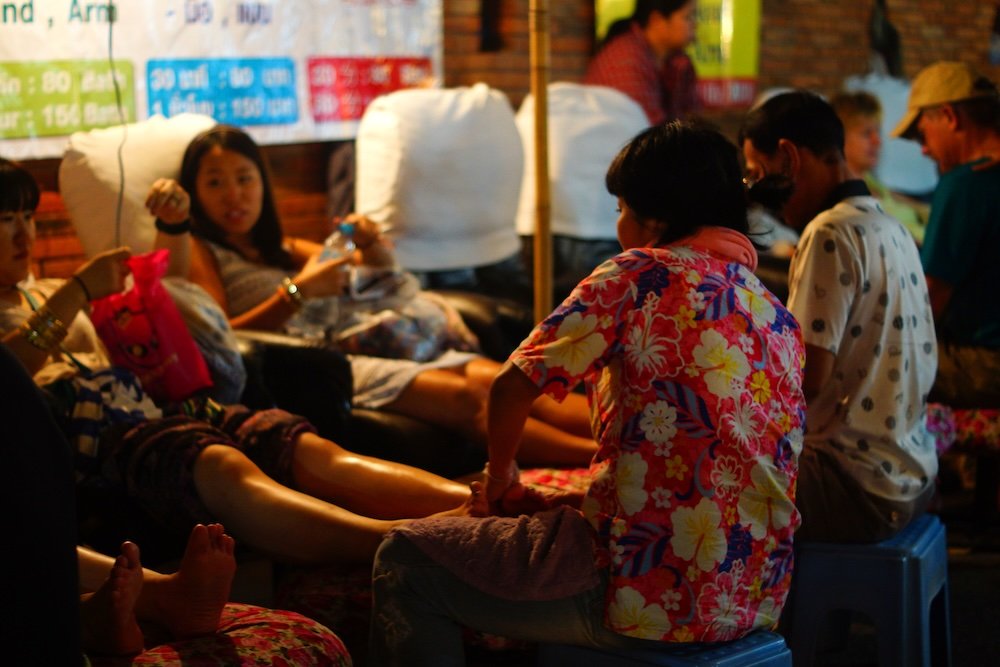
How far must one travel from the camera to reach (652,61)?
229 inches

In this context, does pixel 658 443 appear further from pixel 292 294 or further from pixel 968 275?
pixel 968 275

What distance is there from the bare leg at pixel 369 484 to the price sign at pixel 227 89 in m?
1.65

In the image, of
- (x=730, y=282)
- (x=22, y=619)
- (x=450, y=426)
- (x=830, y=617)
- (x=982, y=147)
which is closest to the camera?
(x=22, y=619)

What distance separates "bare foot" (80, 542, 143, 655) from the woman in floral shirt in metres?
0.39

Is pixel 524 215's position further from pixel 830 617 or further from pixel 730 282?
pixel 730 282

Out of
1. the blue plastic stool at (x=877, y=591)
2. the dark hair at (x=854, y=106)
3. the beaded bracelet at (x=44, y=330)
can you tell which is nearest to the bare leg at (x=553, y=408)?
the blue plastic stool at (x=877, y=591)

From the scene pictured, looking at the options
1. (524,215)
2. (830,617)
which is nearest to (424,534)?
(830,617)

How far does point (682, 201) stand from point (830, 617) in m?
1.46

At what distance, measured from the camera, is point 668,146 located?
6.75 feet

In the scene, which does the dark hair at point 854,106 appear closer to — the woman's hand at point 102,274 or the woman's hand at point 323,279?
the woman's hand at point 323,279

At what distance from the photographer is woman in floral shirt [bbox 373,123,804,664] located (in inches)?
76.6

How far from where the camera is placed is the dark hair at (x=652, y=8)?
19.2 feet

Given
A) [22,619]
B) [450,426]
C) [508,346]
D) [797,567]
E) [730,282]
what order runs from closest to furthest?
1. [22,619]
2. [730,282]
3. [797,567]
4. [450,426]
5. [508,346]

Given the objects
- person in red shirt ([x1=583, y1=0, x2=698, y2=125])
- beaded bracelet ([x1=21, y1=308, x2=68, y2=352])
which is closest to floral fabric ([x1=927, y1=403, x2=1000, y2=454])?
beaded bracelet ([x1=21, y1=308, x2=68, y2=352])
